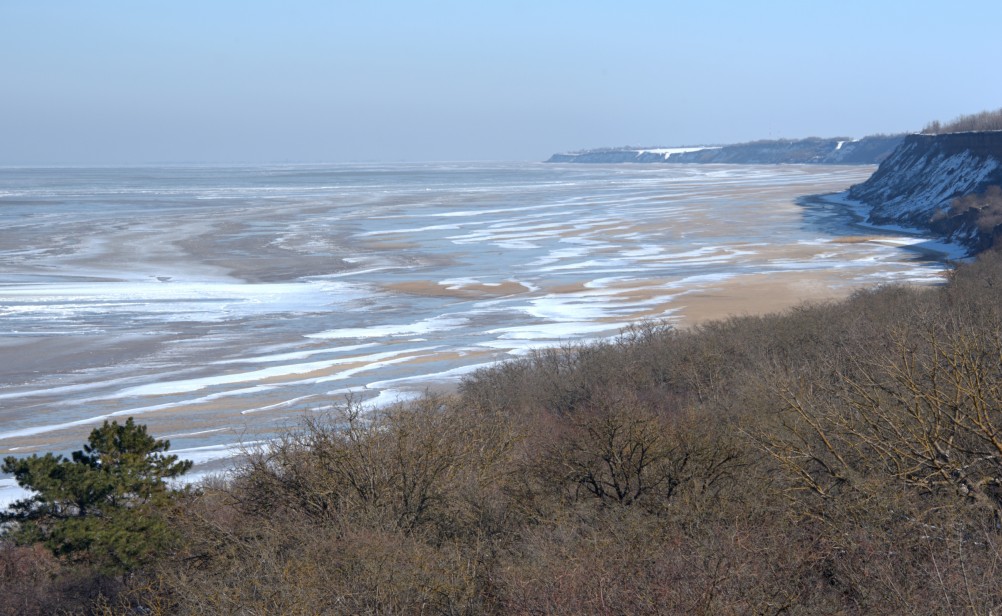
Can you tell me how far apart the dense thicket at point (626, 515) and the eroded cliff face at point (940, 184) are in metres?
33.8

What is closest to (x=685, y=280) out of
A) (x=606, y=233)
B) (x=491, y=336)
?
(x=491, y=336)

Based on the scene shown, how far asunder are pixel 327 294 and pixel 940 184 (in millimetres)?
42285

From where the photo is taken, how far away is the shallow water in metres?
19.9

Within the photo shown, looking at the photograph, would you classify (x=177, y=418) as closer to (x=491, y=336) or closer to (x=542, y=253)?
(x=491, y=336)

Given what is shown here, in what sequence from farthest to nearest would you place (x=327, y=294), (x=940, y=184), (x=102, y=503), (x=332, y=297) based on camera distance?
(x=940, y=184), (x=327, y=294), (x=332, y=297), (x=102, y=503)

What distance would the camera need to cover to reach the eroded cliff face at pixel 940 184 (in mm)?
45959

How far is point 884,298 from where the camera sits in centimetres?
2248

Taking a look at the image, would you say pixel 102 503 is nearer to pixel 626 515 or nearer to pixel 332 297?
pixel 626 515

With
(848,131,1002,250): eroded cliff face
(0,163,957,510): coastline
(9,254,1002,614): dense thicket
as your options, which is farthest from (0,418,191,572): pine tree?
(848,131,1002,250): eroded cliff face

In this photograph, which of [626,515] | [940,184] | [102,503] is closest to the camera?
[626,515]

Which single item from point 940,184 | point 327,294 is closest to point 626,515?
point 327,294

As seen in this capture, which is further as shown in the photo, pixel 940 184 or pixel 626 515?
pixel 940 184

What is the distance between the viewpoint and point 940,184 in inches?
2352

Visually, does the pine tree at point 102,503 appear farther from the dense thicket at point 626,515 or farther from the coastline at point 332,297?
the coastline at point 332,297
